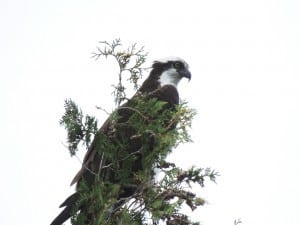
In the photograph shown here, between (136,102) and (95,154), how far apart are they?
86cm

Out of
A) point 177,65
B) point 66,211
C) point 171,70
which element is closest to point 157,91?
point 171,70

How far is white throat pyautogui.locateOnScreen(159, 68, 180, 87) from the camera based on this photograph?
9.22m

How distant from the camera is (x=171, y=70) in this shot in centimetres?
954

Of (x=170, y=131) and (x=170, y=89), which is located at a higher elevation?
(x=170, y=89)

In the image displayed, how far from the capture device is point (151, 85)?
29.6 feet

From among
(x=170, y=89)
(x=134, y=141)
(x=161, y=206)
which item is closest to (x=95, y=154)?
(x=134, y=141)

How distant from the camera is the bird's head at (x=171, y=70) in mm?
9391

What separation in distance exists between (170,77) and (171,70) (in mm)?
138

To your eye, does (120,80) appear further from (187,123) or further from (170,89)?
(170,89)

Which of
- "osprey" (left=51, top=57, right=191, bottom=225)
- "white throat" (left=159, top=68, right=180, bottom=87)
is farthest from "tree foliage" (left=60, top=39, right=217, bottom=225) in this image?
"white throat" (left=159, top=68, right=180, bottom=87)

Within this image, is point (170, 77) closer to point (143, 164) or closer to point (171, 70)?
point (171, 70)

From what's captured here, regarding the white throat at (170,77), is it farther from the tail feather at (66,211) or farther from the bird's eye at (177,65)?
the tail feather at (66,211)

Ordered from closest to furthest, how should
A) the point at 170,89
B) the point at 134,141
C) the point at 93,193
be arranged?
the point at 93,193 → the point at 134,141 → the point at 170,89

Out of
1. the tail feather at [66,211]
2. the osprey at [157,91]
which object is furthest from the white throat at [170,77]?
the tail feather at [66,211]
